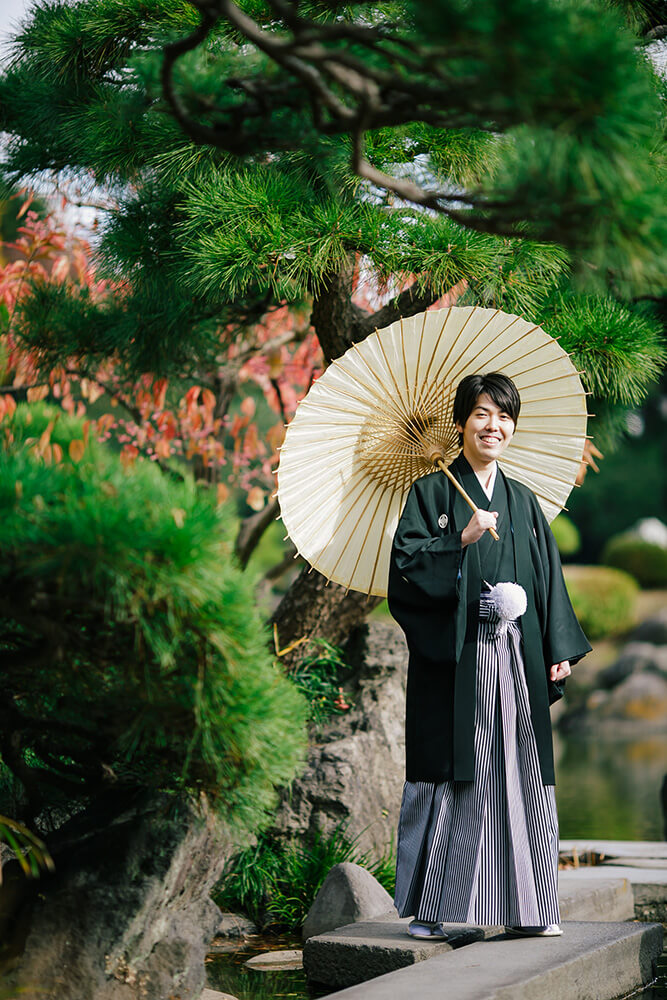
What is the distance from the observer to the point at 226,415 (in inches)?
244

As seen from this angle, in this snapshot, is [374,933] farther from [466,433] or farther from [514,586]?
[466,433]

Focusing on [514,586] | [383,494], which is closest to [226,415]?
[383,494]

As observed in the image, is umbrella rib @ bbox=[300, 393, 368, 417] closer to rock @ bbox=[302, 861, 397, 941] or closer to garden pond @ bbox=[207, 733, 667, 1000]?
rock @ bbox=[302, 861, 397, 941]

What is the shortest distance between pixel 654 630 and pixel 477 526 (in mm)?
14859

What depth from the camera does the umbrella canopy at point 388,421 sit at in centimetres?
334

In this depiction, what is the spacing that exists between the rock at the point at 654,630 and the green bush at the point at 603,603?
16.5 inches

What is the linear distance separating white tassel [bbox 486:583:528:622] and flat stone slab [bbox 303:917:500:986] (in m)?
0.99

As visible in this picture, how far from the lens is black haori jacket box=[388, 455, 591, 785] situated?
3133mm

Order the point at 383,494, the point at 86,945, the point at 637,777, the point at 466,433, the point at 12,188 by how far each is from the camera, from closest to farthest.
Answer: the point at 86,945 < the point at 466,433 < the point at 383,494 < the point at 12,188 < the point at 637,777

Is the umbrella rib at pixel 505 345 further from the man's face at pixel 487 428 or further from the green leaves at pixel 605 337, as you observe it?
the green leaves at pixel 605 337

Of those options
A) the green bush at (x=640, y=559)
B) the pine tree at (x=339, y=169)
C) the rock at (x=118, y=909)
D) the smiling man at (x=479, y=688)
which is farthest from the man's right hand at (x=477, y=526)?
the green bush at (x=640, y=559)

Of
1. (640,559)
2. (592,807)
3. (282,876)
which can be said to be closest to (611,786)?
(592,807)

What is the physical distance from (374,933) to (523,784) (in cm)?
65

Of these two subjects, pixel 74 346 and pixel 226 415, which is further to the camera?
pixel 226 415
